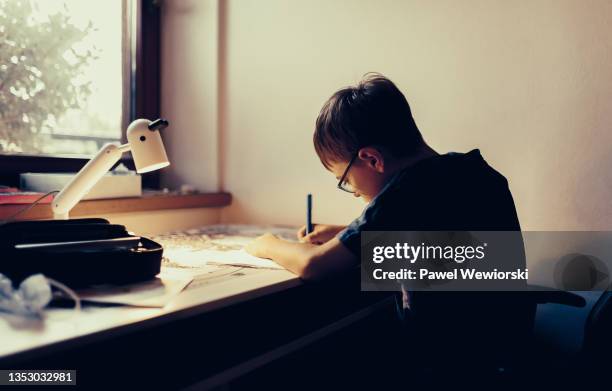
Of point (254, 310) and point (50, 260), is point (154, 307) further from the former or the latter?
point (254, 310)

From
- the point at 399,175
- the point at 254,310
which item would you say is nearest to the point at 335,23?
the point at 399,175

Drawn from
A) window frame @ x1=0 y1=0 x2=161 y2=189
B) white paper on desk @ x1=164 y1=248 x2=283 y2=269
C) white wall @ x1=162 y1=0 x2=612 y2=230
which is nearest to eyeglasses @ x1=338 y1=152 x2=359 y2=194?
white paper on desk @ x1=164 y1=248 x2=283 y2=269

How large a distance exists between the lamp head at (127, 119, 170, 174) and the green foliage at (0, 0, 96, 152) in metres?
0.64

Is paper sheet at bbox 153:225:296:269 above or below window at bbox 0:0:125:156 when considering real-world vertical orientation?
below

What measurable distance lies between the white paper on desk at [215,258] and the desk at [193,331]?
1.9 inches

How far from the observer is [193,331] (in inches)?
32.8

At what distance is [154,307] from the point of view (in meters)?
0.69

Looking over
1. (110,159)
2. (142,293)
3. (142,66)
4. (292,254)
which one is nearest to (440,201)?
(292,254)

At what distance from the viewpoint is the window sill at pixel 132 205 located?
1245mm

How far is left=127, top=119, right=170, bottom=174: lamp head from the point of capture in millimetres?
1047

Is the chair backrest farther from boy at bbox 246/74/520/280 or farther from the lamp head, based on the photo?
the lamp head

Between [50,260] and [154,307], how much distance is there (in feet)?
0.62

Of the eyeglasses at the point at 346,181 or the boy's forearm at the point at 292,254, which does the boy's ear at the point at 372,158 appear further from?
the boy's forearm at the point at 292,254

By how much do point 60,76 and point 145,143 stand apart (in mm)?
734
